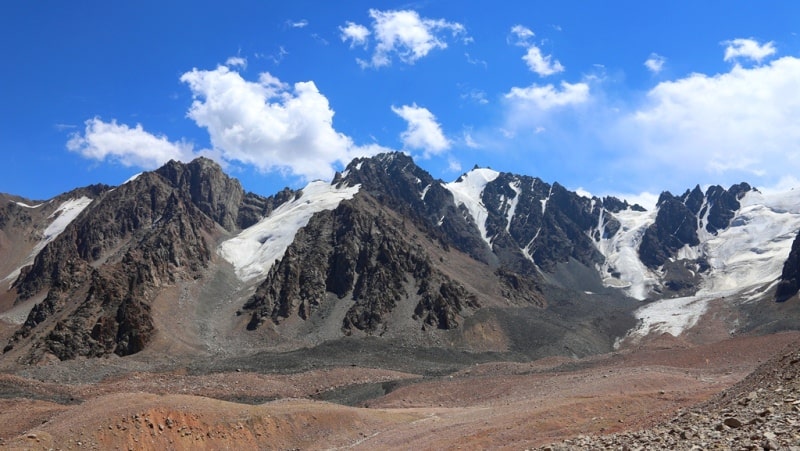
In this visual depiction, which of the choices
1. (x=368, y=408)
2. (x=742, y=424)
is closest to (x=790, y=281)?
(x=368, y=408)

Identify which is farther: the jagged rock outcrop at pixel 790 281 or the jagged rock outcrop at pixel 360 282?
the jagged rock outcrop at pixel 790 281

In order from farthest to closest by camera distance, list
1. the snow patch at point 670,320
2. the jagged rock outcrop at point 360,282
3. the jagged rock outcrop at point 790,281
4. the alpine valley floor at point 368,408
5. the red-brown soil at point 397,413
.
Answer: the snow patch at point 670,320
the jagged rock outcrop at point 790,281
the jagged rock outcrop at point 360,282
the alpine valley floor at point 368,408
the red-brown soil at point 397,413

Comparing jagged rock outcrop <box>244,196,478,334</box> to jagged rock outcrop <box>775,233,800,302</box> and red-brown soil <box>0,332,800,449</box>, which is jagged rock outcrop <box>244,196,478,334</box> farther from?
jagged rock outcrop <box>775,233,800,302</box>

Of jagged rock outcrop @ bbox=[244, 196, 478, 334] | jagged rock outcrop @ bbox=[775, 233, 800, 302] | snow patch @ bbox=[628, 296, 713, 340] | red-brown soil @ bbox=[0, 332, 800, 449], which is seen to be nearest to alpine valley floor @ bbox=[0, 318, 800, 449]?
red-brown soil @ bbox=[0, 332, 800, 449]

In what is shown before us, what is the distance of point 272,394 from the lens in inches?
3115

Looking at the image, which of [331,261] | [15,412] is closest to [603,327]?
[331,261]

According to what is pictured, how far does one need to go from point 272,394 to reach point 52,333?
62.6m

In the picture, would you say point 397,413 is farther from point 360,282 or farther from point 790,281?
point 790,281

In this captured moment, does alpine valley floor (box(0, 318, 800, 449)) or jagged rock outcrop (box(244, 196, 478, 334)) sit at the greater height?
jagged rock outcrop (box(244, 196, 478, 334))

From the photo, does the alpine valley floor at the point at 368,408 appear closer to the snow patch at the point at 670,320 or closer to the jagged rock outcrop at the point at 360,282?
the jagged rock outcrop at the point at 360,282

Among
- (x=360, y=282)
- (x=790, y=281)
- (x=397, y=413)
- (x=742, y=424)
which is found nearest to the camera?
(x=742, y=424)

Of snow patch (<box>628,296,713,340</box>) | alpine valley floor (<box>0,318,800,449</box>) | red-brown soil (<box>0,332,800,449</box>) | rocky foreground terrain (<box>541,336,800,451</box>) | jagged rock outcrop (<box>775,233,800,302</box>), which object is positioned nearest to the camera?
rocky foreground terrain (<box>541,336,800,451</box>)

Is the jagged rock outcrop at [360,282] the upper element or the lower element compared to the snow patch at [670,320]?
upper

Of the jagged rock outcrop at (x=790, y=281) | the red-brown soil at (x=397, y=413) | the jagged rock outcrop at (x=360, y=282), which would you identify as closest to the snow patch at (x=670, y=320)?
the jagged rock outcrop at (x=790, y=281)
